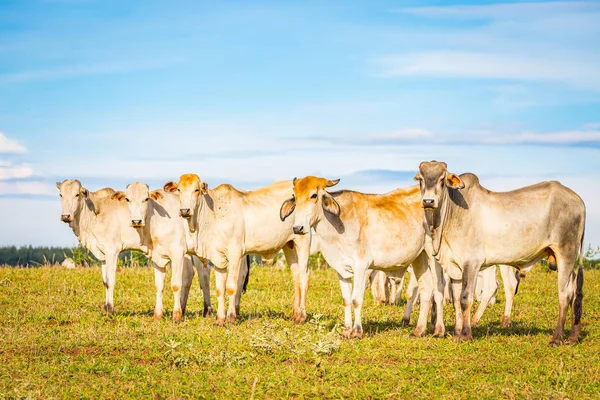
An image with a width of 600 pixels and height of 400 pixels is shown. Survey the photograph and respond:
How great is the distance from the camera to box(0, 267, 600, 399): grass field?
34.5ft

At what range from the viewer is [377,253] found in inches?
543

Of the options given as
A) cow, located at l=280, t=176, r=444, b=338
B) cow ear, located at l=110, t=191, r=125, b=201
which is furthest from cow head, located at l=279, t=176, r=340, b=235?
cow ear, located at l=110, t=191, r=125, b=201

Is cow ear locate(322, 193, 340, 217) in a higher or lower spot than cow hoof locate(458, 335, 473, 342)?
higher

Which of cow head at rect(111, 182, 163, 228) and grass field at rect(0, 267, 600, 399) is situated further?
cow head at rect(111, 182, 163, 228)

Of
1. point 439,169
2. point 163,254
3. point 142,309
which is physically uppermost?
point 439,169

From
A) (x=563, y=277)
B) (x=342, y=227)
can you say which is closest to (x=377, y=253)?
(x=342, y=227)

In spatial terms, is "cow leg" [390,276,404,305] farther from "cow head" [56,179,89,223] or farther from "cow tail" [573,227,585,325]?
"cow head" [56,179,89,223]

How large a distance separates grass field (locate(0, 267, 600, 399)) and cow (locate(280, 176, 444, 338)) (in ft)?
2.46

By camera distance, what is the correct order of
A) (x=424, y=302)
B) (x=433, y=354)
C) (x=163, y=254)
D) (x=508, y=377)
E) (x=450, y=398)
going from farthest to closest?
(x=163, y=254)
(x=424, y=302)
(x=433, y=354)
(x=508, y=377)
(x=450, y=398)

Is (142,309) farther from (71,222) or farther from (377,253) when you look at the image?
(377,253)

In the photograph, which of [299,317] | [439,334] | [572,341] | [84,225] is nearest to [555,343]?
[572,341]

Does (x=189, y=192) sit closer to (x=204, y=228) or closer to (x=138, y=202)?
(x=204, y=228)

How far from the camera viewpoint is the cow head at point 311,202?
533 inches

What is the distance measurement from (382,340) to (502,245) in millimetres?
2414
